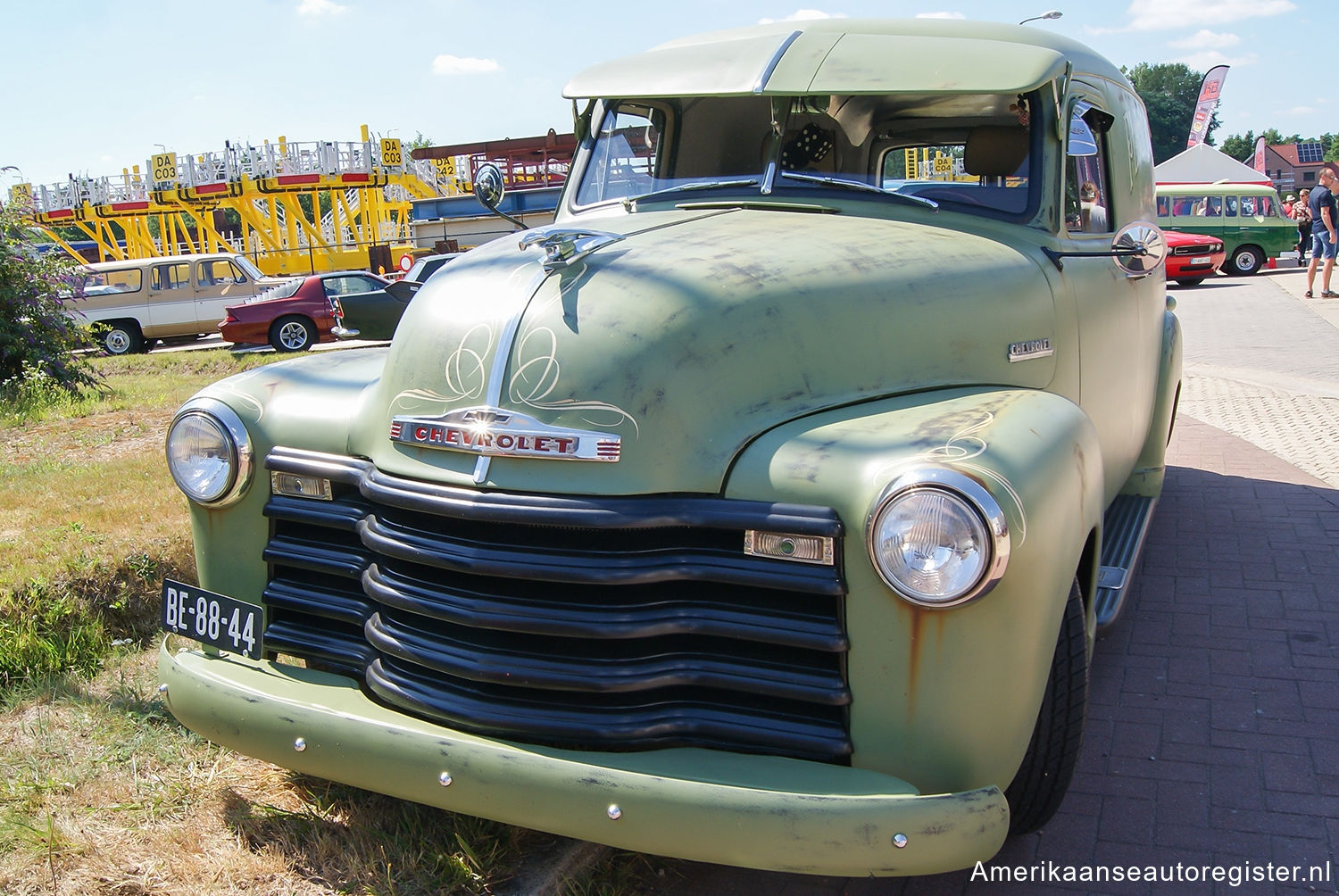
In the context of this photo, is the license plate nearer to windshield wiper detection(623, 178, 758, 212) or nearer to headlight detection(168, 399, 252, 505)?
headlight detection(168, 399, 252, 505)

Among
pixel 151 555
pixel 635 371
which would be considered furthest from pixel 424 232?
pixel 635 371

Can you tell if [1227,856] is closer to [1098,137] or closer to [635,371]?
[635,371]

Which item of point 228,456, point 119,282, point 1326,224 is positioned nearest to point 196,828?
point 228,456

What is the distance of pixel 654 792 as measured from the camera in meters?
2.15

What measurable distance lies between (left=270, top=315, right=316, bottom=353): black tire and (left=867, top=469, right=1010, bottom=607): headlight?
57.8 ft

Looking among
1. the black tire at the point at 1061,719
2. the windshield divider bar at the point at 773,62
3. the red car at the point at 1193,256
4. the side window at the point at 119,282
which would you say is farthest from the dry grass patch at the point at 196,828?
the red car at the point at 1193,256

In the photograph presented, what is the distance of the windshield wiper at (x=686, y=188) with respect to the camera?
3.61 meters

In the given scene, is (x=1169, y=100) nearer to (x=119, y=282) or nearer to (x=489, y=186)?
(x=119, y=282)

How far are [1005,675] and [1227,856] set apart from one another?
113 cm

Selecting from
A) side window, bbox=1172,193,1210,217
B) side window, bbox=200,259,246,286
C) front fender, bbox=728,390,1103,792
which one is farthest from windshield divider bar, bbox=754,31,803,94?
side window, bbox=1172,193,1210,217

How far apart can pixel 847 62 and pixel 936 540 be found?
80.7 inches

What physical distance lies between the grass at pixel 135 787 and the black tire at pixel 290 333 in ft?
45.4

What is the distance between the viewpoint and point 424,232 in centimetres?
2988

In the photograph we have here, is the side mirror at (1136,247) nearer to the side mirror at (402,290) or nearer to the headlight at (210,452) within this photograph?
the side mirror at (402,290)
